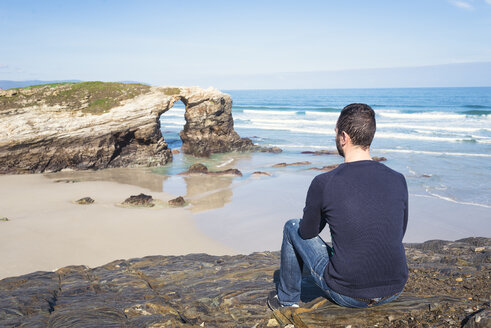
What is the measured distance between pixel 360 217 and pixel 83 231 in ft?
25.6

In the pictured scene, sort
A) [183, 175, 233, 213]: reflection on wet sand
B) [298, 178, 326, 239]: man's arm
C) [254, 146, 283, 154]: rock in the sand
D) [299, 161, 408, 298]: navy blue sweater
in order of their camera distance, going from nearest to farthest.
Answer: [299, 161, 408, 298]: navy blue sweater → [298, 178, 326, 239]: man's arm → [183, 175, 233, 213]: reflection on wet sand → [254, 146, 283, 154]: rock in the sand

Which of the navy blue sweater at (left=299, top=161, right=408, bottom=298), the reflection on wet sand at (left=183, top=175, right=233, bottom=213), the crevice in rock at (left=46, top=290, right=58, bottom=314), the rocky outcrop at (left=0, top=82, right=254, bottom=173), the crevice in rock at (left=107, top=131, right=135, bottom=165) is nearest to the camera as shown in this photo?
the navy blue sweater at (left=299, top=161, right=408, bottom=298)

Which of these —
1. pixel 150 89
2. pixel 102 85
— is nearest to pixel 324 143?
pixel 150 89

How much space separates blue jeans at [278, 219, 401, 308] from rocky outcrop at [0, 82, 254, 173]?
1519 cm

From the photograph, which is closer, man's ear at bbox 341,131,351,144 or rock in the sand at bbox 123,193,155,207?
man's ear at bbox 341,131,351,144

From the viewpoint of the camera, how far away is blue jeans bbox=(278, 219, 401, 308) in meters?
3.36

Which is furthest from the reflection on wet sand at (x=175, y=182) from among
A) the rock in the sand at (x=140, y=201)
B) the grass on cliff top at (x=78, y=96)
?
the grass on cliff top at (x=78, y=96)

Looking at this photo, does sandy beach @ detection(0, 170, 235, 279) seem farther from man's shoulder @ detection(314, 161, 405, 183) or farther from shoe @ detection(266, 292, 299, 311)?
man's shoulder @ detection(314, 161, 405, 183)

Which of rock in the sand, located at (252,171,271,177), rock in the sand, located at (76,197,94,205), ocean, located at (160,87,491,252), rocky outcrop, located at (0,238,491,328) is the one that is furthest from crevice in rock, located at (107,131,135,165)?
rocky outcrop, located at (0,238,491,328)

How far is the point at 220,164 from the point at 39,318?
621 inches

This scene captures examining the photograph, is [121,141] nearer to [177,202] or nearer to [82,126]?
[82,126]

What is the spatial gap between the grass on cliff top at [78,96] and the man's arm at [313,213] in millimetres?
15890

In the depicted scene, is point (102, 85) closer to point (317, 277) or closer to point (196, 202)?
point (196, 202)

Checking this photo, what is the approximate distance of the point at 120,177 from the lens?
1606 cm
